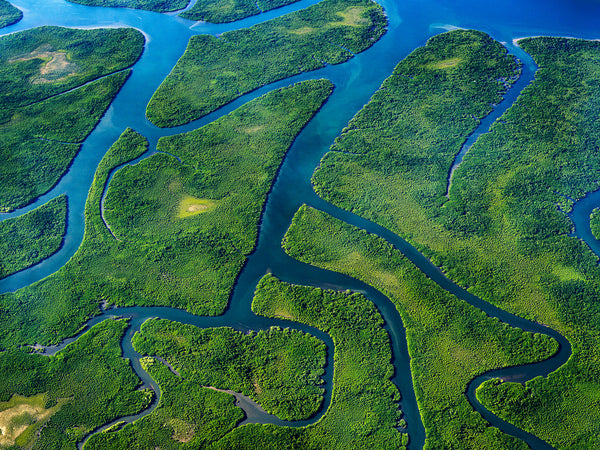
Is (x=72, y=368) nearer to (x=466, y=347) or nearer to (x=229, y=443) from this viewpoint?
(x=229, y=443)

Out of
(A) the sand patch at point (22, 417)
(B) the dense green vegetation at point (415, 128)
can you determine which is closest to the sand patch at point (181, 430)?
(A) the sand patch at point (22, 417)

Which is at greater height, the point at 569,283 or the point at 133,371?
the point at 569,283

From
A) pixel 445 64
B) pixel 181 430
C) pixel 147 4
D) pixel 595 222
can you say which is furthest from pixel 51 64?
pixel 595 222

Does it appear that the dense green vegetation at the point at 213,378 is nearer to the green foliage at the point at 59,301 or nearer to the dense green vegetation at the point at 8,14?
the green foliage at the point at 59,301

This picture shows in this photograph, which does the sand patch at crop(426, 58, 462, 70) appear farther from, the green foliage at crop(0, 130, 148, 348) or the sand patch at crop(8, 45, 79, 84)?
the sand patch at crop(8, 45, 79, 84)

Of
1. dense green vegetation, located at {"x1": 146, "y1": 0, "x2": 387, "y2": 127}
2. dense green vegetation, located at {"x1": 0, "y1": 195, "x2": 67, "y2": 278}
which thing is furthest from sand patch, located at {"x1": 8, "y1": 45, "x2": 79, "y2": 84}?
dense green vegetation, located at {"x1": 0, "y1": 195, "x2": 67, "y2": 278}

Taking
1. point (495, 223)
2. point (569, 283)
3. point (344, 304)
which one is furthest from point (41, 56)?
point (569, 283)

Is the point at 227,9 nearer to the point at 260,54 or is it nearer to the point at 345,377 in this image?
the point at 260,54
